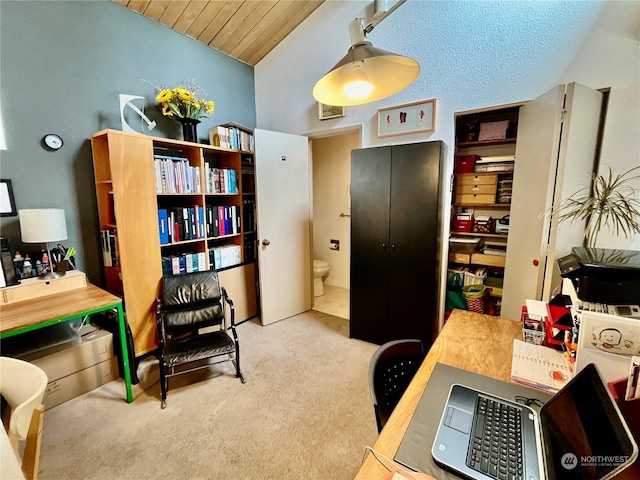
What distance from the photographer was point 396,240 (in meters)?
2.41

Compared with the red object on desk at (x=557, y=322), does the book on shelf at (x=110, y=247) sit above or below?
above

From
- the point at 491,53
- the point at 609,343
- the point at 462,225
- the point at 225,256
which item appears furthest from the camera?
the point at 225,256

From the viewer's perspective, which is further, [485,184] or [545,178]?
[485,184]

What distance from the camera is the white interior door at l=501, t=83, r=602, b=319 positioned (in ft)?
6.10

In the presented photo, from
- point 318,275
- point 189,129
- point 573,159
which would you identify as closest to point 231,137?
point 189,129

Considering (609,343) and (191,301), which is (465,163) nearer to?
(609,343)

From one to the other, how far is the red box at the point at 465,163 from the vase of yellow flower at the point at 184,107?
7.65 feet

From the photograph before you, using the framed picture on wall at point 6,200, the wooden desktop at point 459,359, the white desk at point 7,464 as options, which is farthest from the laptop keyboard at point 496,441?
the framed picture on wall at point 6,200

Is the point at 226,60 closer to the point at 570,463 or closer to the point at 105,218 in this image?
the point at 105,218

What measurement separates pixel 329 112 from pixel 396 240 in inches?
59.9

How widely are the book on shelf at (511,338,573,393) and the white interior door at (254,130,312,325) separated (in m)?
2.21

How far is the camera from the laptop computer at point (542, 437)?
0.60 meters

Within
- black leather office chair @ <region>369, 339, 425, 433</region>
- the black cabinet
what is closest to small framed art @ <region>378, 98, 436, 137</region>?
the black cabinet

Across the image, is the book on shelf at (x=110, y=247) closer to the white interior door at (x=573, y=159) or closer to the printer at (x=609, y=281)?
the printer at (x=609, y=281)
